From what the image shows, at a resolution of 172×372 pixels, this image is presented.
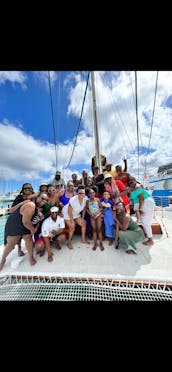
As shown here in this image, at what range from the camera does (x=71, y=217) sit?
105 inches

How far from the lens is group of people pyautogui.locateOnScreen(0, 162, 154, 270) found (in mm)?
2311

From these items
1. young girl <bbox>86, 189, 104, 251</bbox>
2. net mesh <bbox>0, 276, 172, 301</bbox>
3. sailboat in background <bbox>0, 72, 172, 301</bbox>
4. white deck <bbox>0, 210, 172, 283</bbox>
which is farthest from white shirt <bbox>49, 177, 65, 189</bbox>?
net mesh <bbox>0, 276, 172, 301</bbox>

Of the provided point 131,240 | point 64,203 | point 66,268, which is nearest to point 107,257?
point 131,240

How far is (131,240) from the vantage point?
254 cm

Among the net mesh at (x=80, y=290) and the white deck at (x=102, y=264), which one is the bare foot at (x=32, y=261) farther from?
the net mesh at (x=80, y=290)

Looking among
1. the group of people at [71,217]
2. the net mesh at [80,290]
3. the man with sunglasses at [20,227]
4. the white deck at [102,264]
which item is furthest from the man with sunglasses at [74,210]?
the net mesh at [80,290]

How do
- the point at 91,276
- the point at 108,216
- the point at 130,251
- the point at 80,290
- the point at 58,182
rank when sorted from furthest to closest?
the point at 58,182
the point at 108,216
the point at 130,251
the point at 91,276
the point at 80,290

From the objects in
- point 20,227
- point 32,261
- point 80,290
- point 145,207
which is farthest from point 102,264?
point 20,227

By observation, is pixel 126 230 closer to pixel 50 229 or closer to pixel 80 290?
pixel 80 290

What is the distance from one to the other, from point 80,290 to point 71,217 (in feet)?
4.03
